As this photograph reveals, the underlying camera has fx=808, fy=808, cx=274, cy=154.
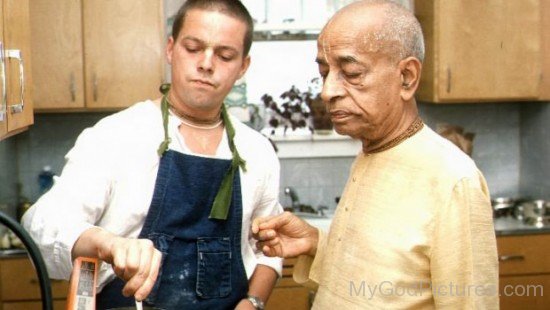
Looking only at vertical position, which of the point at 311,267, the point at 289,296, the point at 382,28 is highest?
the point at 382,28

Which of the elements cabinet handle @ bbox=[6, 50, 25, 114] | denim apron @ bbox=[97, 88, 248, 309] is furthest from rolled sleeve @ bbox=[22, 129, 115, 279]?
cabinet handle @ bbox=[6, 50, 25, 114]

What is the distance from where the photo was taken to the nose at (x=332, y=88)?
1.41 metres

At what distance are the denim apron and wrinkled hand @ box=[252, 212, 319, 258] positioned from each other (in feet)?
0.83

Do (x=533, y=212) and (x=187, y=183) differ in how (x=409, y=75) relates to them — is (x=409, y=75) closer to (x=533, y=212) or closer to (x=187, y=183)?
(x=187, y=183)

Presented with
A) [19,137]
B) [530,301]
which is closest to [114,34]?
[19,137]

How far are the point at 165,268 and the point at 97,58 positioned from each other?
6.55 ft

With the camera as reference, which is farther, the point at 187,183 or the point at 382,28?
the point at 187,183

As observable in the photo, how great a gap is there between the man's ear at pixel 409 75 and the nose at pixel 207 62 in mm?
547

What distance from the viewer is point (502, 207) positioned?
13.4 feet

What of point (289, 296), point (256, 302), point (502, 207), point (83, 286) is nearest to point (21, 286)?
point (289, 296)

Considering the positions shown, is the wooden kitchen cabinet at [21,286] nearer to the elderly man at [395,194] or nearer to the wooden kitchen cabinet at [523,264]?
the wooden kitchen cabinet at [523,264]

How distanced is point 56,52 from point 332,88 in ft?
7.99

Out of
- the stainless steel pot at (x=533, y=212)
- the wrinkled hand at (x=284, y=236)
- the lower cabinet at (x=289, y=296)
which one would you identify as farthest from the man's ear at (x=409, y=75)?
the stainless steel pot at (x=533, y=212)

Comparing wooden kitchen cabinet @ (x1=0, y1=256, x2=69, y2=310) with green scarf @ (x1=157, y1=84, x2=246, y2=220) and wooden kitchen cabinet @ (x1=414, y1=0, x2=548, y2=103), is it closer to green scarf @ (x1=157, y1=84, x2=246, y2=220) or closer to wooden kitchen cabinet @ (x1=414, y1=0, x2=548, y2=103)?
green scarf @ (x1=157, y1=84, x2=246, y2=220)
